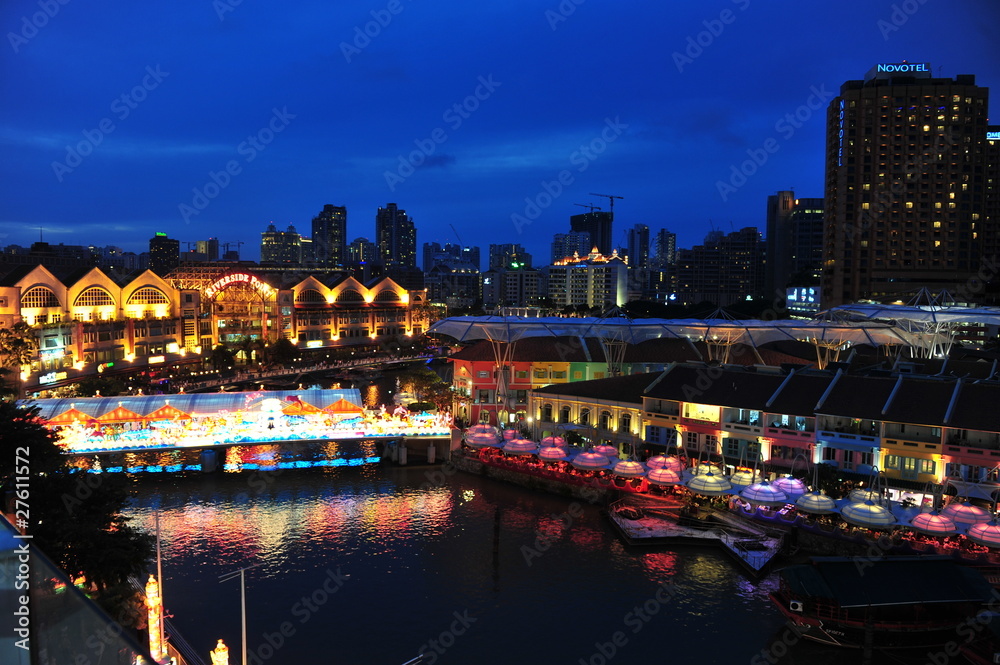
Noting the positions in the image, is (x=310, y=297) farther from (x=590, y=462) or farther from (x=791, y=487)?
(x=791, y=487)

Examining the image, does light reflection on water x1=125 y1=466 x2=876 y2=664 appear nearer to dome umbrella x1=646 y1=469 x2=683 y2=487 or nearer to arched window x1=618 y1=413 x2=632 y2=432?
dome umbrella x1=646 y1=469 x2=683 y2=487

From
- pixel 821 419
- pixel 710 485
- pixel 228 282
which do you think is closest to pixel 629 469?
pixel 710 485

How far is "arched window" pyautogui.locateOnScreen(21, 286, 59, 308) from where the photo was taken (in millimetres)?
65750

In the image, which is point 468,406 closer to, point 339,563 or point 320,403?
point 320,403

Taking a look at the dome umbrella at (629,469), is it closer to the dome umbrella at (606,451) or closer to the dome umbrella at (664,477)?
the dome umbrella at (664,477)

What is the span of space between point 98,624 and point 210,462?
40.8 metres

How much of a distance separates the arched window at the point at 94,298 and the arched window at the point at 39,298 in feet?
8.85

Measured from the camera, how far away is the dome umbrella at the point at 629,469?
3625 centimetres

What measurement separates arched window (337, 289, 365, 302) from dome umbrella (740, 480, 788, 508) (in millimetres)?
85023

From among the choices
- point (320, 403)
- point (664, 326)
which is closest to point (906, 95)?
point (664, 326)

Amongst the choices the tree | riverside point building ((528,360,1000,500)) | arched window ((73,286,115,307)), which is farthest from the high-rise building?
the tree

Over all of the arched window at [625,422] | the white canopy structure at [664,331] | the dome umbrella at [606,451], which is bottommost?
the dome umbrella at [606,451]

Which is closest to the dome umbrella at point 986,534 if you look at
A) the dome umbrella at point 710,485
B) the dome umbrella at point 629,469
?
the dome umbrella at point 710,485

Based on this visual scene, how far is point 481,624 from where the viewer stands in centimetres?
2486
